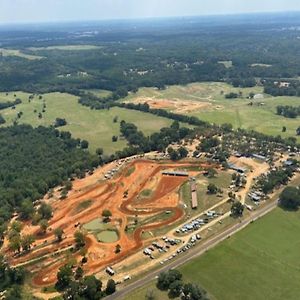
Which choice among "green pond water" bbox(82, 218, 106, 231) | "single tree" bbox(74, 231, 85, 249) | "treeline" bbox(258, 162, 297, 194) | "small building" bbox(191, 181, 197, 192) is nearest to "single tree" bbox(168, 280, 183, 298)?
"single tree" bbox(74, 231, 85, 249)

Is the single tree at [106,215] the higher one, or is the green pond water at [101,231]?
the single tree at [106,215]

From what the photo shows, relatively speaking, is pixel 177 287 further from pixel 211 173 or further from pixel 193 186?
pixel 211 173

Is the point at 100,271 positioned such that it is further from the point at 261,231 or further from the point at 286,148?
the point at 286,148

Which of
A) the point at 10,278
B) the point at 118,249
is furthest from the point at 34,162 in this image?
the point at 10,278

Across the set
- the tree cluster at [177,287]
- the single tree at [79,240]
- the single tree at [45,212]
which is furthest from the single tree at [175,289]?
the single tree at [45,212]

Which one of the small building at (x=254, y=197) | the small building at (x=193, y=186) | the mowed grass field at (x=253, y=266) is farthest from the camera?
the small building at (x=193, y=186)

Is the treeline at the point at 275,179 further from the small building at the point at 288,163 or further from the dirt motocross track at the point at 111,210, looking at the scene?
the dirt motocross track at the point at 111,210

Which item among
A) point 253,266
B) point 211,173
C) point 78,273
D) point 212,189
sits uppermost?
point 212,189

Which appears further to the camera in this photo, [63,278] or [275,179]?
[275,179]

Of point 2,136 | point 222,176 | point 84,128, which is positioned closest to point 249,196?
point 222,176
